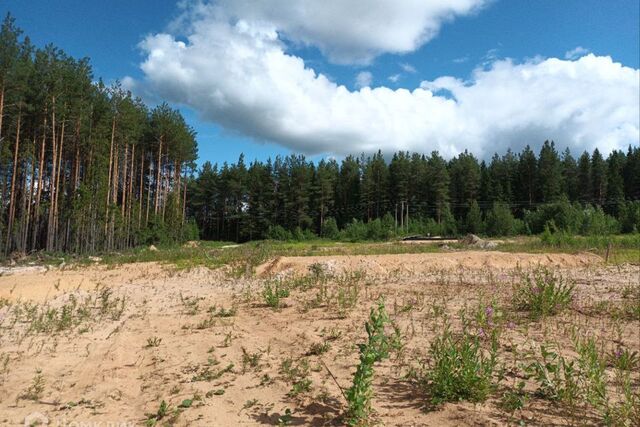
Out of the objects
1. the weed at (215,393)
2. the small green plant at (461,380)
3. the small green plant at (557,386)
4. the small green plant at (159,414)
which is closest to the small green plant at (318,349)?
the weed at (215,393)

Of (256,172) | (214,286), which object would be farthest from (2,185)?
(256,172)

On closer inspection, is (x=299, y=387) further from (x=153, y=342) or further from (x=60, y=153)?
(x=60, y=153)

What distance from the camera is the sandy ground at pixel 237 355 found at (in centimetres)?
347

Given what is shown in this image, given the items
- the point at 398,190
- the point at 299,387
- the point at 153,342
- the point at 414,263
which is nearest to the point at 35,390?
the point at 153,342

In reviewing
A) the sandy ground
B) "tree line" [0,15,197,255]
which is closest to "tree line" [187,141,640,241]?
"tree line" [0,15,197,255]

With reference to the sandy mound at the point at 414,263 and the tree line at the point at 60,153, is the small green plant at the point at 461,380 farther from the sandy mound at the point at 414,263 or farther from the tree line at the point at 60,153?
the tree line at the point at 60,153

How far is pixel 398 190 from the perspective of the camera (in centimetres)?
6844

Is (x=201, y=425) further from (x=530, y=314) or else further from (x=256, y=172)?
(x=256, y=172)

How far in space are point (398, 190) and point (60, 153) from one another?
50531mm

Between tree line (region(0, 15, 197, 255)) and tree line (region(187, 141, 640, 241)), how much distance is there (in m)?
27.5

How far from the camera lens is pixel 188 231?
1805 inches

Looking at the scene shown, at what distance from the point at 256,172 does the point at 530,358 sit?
7277 cm

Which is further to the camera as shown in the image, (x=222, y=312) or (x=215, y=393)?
(x=222, y=312)

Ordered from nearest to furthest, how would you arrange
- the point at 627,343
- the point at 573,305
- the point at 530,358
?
the point at 530,358 → the point at 627,343 → the point at 573,305
